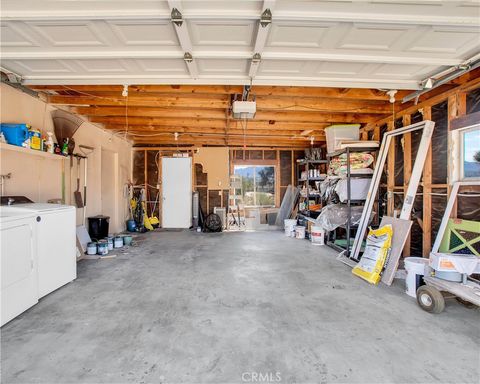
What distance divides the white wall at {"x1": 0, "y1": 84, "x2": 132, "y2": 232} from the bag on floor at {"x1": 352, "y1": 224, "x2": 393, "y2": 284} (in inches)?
192

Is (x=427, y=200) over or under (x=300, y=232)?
over

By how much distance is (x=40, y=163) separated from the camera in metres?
3.68

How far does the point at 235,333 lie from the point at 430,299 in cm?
196

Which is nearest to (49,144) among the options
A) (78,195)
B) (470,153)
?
(78,195)

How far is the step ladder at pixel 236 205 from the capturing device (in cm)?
766

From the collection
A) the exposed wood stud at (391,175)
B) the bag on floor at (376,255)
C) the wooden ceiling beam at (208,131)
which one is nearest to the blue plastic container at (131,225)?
the wooden ceiling beam at (208,131)

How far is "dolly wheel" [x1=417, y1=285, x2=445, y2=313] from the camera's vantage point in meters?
2.29

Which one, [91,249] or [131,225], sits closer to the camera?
[91,249]

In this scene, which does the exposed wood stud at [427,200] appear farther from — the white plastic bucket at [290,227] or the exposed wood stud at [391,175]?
the white plastic bucket at [290,227]

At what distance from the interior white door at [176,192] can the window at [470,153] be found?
6377mm

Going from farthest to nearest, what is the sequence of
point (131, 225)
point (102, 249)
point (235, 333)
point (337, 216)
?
point (131, 225), point (337, 216), point (102, 249), point (235, 333)

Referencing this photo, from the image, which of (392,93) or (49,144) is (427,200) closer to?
(392,93)

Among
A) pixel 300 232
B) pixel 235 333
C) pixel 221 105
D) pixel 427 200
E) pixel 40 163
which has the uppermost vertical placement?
pixel 221 105

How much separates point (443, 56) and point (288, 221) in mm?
4606
